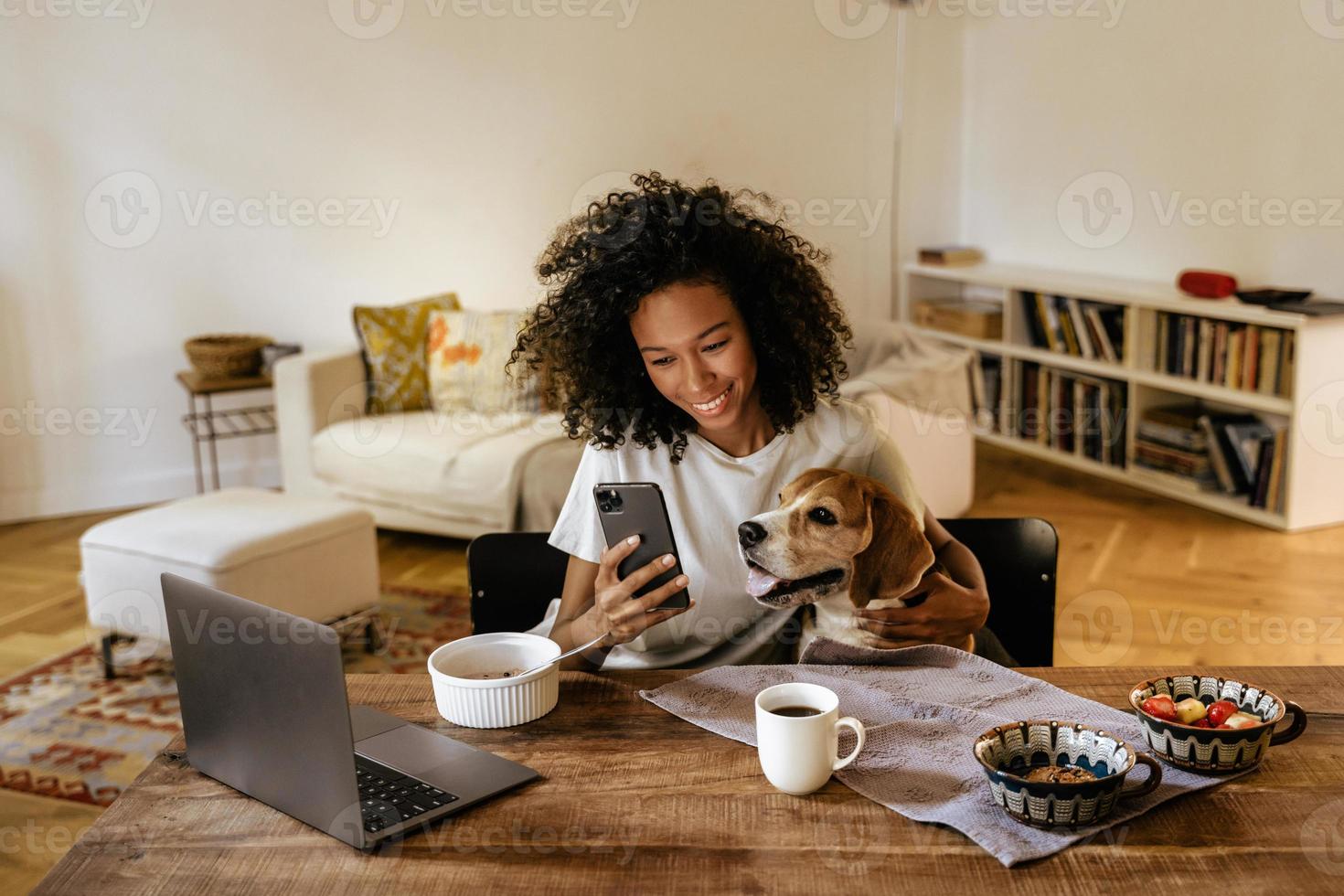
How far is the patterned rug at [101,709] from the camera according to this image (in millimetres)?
2490

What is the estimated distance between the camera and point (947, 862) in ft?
3.22

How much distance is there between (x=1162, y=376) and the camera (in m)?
4.36

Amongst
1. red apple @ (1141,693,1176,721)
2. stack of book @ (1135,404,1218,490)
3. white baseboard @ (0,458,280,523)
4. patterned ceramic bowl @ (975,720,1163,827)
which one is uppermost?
red apple @ (1141,693,1176,721)

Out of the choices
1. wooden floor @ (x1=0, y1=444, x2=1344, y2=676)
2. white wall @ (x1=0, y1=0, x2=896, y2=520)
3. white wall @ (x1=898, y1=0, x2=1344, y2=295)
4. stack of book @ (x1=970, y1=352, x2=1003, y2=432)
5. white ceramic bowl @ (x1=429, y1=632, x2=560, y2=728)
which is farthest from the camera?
stack of book @ (x1=970, y1=352, x2=1003, y2=432)

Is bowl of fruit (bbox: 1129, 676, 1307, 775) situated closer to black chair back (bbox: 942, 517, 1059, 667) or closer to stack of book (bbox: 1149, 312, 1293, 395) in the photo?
black chair back (bbox: 942, 517, 1059, 667)

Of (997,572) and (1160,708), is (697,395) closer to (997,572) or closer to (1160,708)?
(997,572)

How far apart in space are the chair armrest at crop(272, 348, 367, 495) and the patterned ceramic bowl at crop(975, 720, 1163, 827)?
131 inches

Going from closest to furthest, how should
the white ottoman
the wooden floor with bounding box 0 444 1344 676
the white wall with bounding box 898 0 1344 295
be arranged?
the white ottoman → the wooden floor with bounding box 0 444 1344 676 → the white wall with bounding box 898 0 1344 295

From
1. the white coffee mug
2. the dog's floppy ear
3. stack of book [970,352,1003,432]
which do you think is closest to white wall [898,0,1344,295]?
stack of book [970,352,1003,432]

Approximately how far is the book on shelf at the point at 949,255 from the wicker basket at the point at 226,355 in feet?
9.34

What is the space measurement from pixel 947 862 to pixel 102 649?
2568 mm

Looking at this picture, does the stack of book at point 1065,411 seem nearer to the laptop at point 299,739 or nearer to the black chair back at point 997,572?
the black chair back at point 997,572

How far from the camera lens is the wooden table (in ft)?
3.17

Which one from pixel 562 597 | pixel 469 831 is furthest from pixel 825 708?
pixel 562 597
